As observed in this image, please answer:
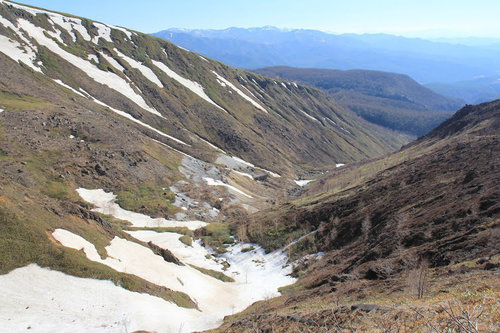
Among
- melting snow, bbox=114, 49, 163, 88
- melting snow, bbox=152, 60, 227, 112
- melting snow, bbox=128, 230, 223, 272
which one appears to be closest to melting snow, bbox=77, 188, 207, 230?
melting snow, bbox=128, 230, 223, 272

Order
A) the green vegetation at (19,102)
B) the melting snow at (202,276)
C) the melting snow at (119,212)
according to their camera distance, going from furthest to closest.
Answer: the green vegetation at (19,102), the melting snow at (119,212), the melting snow at (202,276)

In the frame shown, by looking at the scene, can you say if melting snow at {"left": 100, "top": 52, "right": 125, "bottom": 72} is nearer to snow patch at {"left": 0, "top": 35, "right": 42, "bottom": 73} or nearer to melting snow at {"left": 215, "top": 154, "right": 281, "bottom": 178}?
snow patch at {"left": 0, "top": 35, "right": 42, "bottom": 73}

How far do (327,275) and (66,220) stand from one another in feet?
81.1

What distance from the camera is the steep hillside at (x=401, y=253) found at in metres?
14.1

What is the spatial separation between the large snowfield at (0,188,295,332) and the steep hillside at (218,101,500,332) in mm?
3499

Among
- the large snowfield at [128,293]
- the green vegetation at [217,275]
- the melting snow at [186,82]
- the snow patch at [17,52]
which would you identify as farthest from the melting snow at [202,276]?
the melting snow at [186,82]

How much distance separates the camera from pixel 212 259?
1795 inches

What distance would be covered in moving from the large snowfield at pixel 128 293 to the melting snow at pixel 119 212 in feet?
58.6

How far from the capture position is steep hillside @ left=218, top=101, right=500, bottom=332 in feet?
46.3

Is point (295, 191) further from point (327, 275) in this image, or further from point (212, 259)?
point (327, 275)

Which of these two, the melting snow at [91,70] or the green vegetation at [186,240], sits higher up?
the melting snow at [91,70]

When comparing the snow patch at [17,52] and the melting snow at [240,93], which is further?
the melting snow at [240,93]

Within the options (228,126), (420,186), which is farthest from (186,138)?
(420,186)

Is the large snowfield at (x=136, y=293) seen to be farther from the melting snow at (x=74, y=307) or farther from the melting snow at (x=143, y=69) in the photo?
the melting snow at (x=143, y=69)
